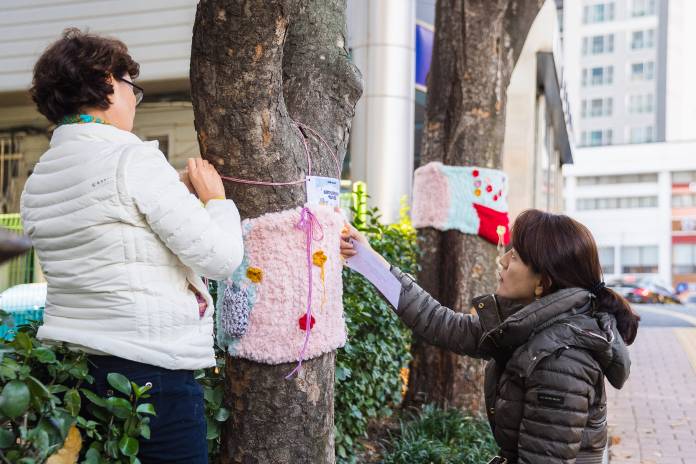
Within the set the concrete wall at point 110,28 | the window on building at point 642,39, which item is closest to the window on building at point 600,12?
the window on building at point 642,39

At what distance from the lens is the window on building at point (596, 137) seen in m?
84.8

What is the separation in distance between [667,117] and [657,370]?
75590 millimetres

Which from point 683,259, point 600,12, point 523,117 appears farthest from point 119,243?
point 600,12

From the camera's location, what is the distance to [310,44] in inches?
126

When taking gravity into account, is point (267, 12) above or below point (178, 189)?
above

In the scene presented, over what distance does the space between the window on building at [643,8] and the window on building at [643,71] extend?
5016mm

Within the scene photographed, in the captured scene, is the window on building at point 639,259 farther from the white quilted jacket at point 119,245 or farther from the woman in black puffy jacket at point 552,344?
the white quilted jacket at point 119,245

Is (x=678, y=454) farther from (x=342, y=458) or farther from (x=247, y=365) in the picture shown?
(x=247, y=365)

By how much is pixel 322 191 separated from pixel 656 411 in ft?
20.6

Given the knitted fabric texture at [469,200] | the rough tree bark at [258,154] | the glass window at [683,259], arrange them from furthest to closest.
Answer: the glass window at [683,259], the knitted fabric texture at [469,200], the rough tree bark at [258,154]

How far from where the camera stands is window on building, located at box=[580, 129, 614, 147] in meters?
84.8

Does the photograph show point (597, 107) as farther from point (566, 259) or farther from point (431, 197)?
point (566, 259)

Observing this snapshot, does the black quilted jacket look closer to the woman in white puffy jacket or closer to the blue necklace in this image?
the woman in white puffy jacket

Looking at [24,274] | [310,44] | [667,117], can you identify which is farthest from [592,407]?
[667,117]
